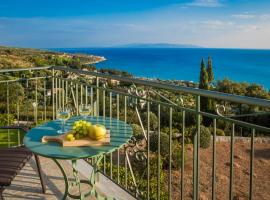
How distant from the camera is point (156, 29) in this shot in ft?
200

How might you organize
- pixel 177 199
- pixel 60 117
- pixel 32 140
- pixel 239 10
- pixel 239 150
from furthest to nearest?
pixel 239 10
pixel 239 150
pixel 177 199
pixel 60 117
pixel 32 140

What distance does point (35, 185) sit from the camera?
3328 millimetres

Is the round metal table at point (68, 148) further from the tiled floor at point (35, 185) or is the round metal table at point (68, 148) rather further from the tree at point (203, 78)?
the tree at point (203, 78)

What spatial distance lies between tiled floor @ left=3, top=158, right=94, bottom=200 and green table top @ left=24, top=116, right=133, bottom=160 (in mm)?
885

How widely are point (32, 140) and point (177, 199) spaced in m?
6.82

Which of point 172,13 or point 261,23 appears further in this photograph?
point 261,23

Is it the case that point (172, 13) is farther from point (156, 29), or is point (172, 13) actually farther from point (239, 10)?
point (239, 10)

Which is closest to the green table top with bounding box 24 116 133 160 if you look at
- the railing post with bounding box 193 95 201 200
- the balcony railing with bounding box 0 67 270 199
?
the balcony railing with bounding box 0 67 270 199

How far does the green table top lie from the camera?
193cm

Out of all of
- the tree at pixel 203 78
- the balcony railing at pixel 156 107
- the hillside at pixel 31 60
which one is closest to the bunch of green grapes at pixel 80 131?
the balcony railing at pixel 156 107

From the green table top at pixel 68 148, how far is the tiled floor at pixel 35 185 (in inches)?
34.8

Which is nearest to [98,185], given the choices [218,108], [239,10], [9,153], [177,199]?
[9,153]

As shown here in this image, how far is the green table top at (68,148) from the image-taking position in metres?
1.93

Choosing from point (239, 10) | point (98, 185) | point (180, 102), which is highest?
point (239, 10)
